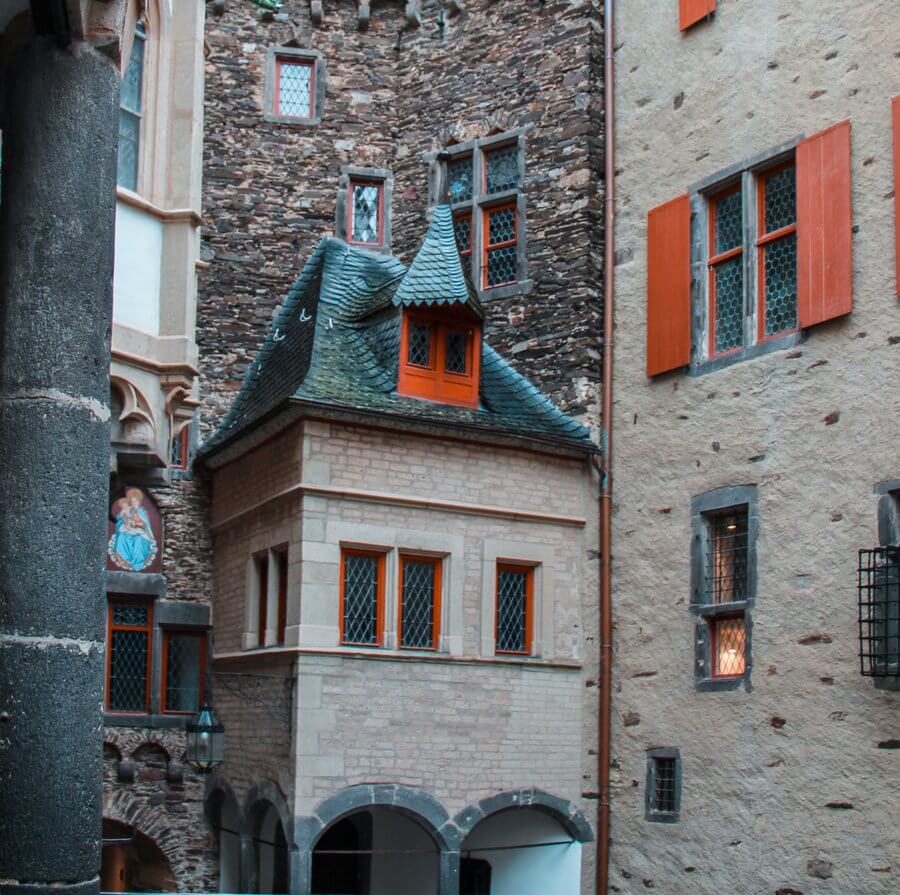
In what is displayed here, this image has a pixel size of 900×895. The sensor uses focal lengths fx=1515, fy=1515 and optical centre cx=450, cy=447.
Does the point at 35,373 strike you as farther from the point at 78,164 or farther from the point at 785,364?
the point at 785,364

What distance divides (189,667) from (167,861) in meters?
1.87

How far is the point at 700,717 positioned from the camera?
1253cm

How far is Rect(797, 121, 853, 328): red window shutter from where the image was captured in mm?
11586

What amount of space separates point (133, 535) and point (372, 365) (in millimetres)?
3116

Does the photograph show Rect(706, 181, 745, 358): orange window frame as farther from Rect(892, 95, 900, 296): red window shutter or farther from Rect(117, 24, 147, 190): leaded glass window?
Rect(117, 24, 147, 190): leaded glass window

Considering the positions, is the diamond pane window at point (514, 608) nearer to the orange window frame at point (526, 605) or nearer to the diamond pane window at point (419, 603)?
the orange window frame at point (526, 605)

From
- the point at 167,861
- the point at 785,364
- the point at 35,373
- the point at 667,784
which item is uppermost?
the point at 785,364

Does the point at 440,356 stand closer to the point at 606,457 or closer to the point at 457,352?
the point at 457,352

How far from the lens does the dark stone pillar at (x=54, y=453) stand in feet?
13.4

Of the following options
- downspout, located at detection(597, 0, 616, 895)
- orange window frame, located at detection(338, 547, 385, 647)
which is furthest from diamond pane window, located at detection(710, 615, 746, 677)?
orange window frame, located at detection(338, 547, 385, 647)

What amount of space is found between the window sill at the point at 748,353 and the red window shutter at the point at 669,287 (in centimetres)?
16

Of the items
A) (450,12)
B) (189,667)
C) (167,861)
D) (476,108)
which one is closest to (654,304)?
(476,108)

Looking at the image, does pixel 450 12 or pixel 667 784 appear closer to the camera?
pixel 667 784

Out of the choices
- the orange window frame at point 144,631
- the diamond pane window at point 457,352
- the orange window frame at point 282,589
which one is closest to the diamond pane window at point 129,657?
the orange window frame at point 144,631
